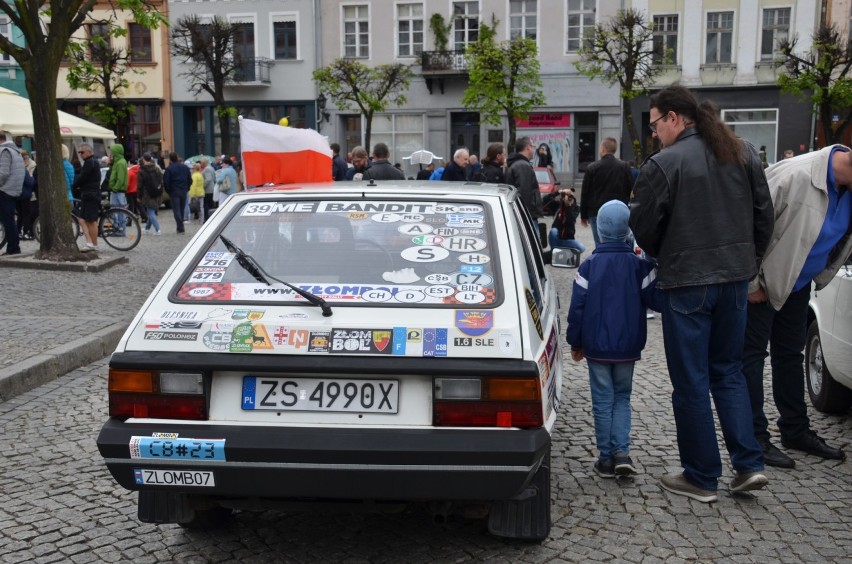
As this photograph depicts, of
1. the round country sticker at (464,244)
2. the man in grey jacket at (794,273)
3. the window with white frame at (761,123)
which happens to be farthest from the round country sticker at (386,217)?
the window with white frame at (761,123)

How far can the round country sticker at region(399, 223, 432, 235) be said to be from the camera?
421 cm

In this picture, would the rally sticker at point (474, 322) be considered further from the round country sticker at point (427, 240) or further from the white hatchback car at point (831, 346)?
the white hatchback car at point (831, 346)

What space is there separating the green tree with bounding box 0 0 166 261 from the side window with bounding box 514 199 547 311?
32.3ft

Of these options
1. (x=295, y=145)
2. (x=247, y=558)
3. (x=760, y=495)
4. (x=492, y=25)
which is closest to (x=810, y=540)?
(x=760, y=495)

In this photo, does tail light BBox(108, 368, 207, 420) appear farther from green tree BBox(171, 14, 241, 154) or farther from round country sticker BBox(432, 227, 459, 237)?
green tree BBox(171, 14, 241, 154)

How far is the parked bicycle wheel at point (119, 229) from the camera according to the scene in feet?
55.7

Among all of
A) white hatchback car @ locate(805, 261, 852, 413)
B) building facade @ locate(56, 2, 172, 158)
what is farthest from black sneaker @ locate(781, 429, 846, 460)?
building facade @ locate(56, 2, 172, 158)

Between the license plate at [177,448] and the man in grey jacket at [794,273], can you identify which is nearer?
the license plate at [177,448]

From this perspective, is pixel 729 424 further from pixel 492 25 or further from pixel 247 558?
pixel 492 25

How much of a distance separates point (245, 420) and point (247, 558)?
78 centimetres

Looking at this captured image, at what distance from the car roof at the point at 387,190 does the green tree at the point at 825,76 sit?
29.7m

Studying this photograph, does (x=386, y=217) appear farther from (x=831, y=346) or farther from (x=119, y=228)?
(x=119, y=228)

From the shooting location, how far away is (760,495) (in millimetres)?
4844

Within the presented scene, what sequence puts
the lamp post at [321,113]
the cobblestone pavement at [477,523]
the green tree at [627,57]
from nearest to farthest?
the cobblestone pavement at [477,523] → the green tree at [627,57] → the lamp post at [321,113]
